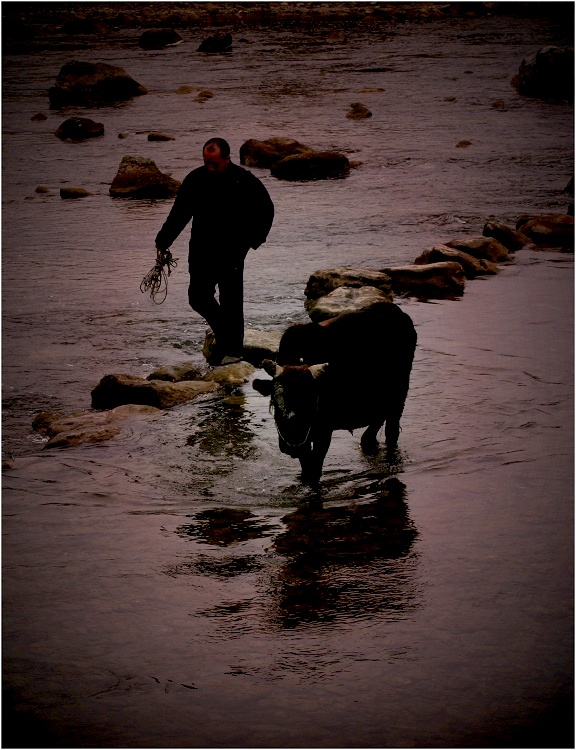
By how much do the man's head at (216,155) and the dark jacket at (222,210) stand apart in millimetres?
50

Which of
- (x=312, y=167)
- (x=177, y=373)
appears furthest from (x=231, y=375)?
(x=312, y=167)

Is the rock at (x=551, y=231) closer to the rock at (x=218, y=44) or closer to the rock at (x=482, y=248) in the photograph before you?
the rock at (x=482, y=248)

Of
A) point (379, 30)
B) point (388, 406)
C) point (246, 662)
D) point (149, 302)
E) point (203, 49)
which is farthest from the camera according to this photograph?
point (379, 30)

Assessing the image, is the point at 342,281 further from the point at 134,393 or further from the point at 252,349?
the point at 134,393

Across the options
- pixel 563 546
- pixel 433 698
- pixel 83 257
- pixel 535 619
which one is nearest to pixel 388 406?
pixel 563 546

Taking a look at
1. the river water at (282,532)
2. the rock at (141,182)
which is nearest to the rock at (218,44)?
the rock at (141,182)

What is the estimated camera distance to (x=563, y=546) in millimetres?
6035

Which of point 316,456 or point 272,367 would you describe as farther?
point 316,456

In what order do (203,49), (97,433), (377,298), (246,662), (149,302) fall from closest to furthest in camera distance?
(246,662) < (97,433) < (377,298) < (149,302) < (203,49)

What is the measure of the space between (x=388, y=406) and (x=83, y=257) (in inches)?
283

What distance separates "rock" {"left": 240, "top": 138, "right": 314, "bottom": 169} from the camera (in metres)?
19.7

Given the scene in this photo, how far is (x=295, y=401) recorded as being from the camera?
20.9ft

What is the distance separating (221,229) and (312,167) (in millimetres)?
9980

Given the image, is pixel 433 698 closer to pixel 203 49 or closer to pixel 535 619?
pixel 535 619
